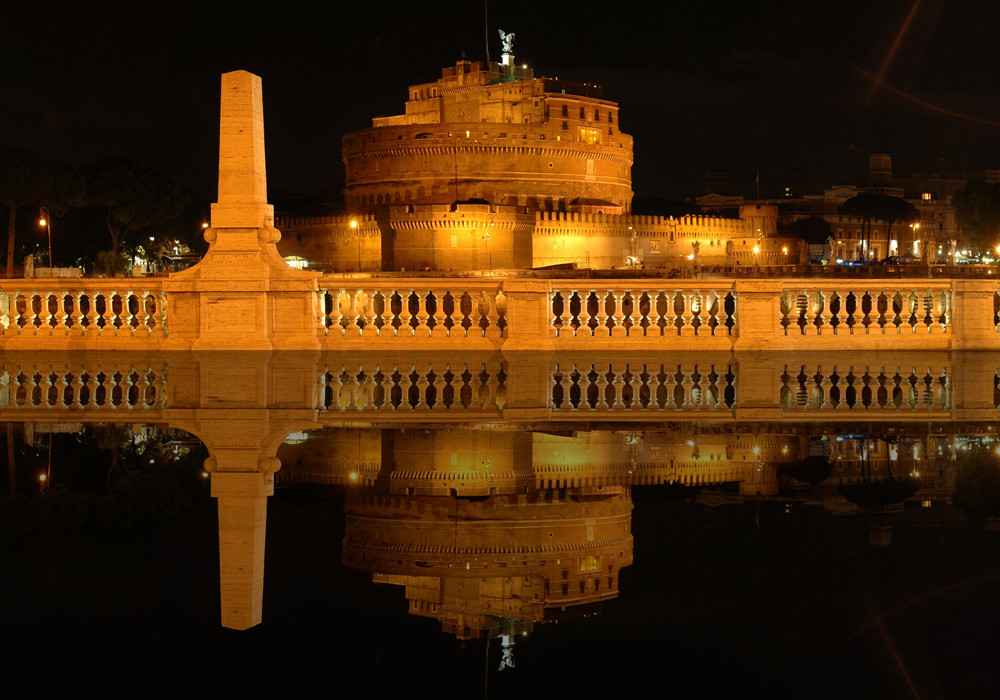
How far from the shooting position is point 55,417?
11.4 metres

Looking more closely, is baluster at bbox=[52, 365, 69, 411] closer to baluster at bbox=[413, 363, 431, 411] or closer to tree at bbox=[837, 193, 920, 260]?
baluster at bbox=[413, 363, 431, 411]

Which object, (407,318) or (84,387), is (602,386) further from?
(84,387)

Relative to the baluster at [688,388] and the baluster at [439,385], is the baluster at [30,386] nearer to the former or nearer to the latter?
the baluster at [439,385]

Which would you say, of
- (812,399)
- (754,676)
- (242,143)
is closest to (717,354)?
(812,399)

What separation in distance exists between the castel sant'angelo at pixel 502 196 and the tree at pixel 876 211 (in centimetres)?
2771

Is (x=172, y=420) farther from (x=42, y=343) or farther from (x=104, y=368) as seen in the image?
(x=42, y=343)

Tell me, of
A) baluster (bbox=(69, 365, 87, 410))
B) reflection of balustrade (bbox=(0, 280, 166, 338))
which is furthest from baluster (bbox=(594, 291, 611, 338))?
baluster (bbox=(69, 365, 87, 410))

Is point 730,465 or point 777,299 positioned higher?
point 777,299

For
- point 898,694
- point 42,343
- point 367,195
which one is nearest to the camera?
point 898,694

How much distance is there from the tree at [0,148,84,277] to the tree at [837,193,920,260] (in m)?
78.4

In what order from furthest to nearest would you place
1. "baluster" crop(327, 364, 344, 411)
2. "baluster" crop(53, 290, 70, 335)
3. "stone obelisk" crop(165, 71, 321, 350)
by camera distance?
"baluster" crop(53, 290, 70, 335), "stone obelisk" crop(165, 71, 321, 350), "baluster" crop(327, 364, 344, 411)

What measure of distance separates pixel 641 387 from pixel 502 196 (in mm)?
66858

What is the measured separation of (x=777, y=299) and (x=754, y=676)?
12729 millimetres

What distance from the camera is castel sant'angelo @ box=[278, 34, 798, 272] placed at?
7444 cm
